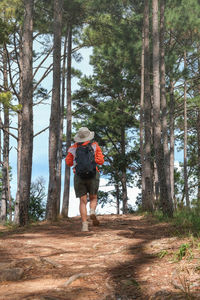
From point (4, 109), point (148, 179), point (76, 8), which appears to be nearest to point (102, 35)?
point (76, 8)

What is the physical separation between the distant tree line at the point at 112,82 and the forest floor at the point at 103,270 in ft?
14.5

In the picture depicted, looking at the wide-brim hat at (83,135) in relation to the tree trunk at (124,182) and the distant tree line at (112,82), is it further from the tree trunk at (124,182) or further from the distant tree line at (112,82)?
the tree trunk at (124,182)

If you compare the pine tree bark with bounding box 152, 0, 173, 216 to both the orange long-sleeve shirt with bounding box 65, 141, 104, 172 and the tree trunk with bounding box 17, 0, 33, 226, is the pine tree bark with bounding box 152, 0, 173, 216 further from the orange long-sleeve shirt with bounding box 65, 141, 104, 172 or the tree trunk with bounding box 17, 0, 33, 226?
the tree trunk with bounding box 17, 0, 33, 226

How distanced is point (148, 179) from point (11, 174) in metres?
24.8

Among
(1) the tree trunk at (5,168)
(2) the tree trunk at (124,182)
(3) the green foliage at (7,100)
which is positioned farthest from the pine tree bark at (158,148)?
(2) the tree trunk at (124,182)

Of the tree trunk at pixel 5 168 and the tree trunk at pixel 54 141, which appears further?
A: the tree trunk at pixel 5 168

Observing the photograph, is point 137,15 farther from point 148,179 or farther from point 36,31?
point 148,179

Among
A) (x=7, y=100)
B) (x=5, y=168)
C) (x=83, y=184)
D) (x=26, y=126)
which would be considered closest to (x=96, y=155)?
(x=83, y=184)

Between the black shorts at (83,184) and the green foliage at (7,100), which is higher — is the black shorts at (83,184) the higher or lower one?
the lower one

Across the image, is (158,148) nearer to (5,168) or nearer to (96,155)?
(96,155)

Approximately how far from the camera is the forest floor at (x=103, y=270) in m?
2.93

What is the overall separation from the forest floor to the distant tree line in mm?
4422

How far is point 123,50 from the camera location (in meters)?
21.7

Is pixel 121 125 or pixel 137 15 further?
pixel 121 125
